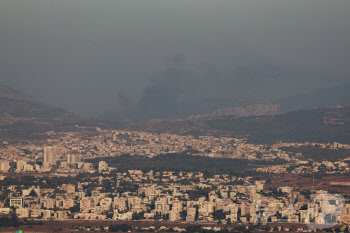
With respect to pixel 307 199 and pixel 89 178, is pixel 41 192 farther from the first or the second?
pixel 307 199

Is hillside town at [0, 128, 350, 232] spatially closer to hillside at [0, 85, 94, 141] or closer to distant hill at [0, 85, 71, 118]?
hillside at [0, 85, 94, 141]

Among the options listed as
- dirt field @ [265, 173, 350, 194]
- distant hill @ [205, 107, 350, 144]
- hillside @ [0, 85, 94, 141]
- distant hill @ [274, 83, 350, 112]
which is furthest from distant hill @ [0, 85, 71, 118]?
dirt field @ [265, 173, 350, 194]

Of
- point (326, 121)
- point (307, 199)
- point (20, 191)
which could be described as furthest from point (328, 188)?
point (326, 121)

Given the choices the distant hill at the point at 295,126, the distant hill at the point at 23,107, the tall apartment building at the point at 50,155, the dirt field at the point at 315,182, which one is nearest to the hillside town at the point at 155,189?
Result: the tall apartment building at the point at 50,155

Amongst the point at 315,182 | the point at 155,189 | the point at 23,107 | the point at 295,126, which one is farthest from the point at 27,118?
the point at 315,182

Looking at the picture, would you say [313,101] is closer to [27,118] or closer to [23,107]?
[23,107]

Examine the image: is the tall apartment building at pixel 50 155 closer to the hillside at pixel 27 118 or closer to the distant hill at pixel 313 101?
the hillside at pixel 27 118
